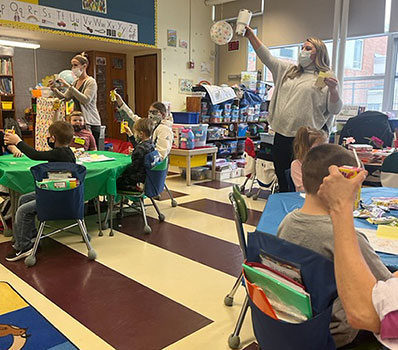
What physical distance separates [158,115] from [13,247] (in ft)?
6.69

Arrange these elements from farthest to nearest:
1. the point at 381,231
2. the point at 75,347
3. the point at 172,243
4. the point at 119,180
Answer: the point at 119,180
the point at 172,243
the point at 75,347
the point at 381,231

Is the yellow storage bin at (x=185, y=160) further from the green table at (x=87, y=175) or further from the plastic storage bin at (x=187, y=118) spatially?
the green table at (x=87, y=175)

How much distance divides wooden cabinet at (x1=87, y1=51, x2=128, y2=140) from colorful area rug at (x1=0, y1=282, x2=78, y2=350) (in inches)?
270

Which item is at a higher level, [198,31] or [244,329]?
[198,31]

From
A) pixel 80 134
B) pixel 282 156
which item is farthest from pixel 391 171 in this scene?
pixel 80 134

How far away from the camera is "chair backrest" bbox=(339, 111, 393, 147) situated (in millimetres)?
5066

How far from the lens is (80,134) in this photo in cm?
421

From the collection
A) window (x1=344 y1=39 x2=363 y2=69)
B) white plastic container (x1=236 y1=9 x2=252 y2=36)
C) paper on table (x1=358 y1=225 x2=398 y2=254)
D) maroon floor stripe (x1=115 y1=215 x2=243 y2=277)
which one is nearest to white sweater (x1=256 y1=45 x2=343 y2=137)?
white plastic container (x1=236 y1=9 x2=252 y2=36)

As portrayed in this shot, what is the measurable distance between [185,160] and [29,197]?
311 cm

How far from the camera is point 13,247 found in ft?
10.6

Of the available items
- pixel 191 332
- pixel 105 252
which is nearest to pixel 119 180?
pixel 105 252

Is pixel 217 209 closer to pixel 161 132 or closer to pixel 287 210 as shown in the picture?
pixel 161 132

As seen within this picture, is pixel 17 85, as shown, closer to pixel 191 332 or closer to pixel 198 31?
pixel 198 31

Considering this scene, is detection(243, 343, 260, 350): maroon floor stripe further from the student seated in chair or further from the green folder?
the student seated in chair
